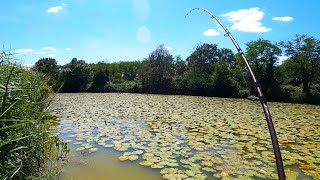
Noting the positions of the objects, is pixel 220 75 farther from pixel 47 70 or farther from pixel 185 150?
pixel 185 150

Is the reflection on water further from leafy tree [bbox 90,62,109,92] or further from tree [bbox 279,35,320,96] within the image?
leafy tree [bbox 90,62,109,92]

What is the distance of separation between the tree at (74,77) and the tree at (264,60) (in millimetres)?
22454

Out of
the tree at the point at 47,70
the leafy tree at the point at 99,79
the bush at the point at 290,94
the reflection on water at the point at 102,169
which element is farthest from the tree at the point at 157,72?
the reflection on water at the point at 102,169

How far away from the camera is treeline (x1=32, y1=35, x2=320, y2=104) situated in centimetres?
2422

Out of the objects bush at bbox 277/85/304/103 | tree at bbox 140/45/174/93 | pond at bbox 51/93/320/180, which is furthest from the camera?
Answer: tree at bbox 140/45/174/93

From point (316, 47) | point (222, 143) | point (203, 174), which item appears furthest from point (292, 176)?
point (316, 47)

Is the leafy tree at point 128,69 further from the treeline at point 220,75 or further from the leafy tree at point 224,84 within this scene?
the leafy tree at point 224,84

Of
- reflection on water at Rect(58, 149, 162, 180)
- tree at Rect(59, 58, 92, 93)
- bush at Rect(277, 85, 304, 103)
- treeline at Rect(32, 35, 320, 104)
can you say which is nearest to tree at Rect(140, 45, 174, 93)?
treeline at Rect(32, 35, 320, 104)

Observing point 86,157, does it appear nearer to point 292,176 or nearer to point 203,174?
point 203,174

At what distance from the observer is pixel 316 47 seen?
23.9m

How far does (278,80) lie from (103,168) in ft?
80.1

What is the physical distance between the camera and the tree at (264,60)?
2591 centimetres

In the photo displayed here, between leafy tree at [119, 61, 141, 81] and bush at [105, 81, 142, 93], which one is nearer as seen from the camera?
bush at [105, 81, 142, 93]

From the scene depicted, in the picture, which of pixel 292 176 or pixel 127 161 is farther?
pixel 127 161
